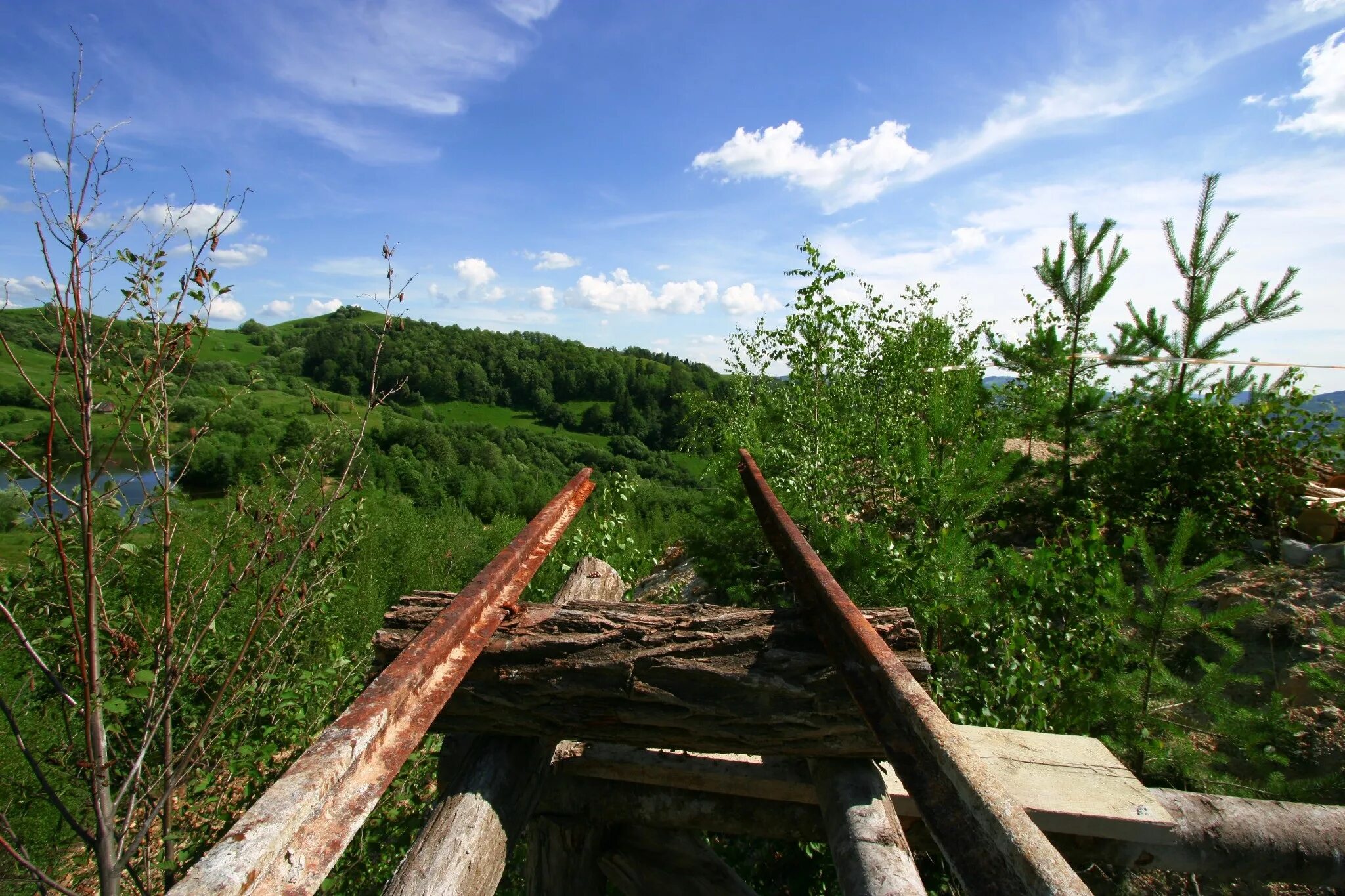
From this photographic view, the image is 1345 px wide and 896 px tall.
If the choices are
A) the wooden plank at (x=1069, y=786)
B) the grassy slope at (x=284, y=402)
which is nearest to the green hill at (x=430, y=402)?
the grassy slope at (x=284, y=402)

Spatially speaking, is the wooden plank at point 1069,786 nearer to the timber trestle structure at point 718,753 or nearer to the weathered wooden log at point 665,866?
the timber trestle structure at point 718,753

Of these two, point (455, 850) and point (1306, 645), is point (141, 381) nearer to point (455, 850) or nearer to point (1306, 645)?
point (455, 850)

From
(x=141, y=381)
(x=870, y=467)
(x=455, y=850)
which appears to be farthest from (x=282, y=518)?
(x=870, y=467)

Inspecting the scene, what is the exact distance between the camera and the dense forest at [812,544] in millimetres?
2402

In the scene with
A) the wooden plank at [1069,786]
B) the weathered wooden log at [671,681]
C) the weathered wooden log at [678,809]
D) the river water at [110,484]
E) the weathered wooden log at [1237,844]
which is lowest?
the weathered wooden log at [678,809]

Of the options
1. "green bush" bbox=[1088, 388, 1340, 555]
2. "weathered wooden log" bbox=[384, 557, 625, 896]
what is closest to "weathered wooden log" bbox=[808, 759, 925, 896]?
"weathered wooden log" bbox=[384, 557, 625, 896]

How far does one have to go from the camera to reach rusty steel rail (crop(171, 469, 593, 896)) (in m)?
1.03

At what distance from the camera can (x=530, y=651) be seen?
6.90 ft

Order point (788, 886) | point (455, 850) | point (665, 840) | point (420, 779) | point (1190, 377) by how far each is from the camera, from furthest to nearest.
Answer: point (1190, 377)
point (420, 779)
point (788, 886)
point (665, 840)
point (455, 850)

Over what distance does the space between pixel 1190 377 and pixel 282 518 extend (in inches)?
301

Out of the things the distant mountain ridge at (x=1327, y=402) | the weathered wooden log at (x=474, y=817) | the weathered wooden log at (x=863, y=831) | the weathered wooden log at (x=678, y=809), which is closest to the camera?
the weathered wooden log at (x=863, y=831)

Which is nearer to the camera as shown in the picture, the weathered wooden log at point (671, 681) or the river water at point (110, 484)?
the weathered wooden log at point (671, 681)

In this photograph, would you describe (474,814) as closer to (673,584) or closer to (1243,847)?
(1243,847)

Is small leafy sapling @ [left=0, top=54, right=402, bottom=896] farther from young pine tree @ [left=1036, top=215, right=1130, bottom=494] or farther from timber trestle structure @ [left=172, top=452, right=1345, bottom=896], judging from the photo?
young pine tree @ [left=1036, top=215, right=1130, bottom=494]
